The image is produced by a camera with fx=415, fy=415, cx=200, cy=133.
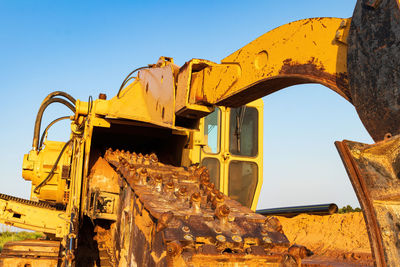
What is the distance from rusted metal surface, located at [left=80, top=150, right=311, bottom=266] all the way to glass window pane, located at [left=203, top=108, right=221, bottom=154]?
2.62 m

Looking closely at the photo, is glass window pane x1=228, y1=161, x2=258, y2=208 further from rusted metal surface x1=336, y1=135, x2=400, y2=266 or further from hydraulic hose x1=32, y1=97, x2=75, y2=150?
rusted metal surface x1=336, y1=135, x2=400, y2=266

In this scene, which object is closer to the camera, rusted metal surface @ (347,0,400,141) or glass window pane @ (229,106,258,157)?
rusted metal surface @ (347,0,400,141)

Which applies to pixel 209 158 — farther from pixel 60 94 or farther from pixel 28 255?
pixel 28 255

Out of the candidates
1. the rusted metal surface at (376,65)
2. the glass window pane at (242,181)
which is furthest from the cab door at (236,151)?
the rusted metal surface at (376,65)

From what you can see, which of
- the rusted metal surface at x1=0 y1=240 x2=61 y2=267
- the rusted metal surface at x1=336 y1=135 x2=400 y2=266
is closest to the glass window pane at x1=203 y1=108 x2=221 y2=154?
the rusted metal surface at x1=0 y1=240 x2=61 y2=267

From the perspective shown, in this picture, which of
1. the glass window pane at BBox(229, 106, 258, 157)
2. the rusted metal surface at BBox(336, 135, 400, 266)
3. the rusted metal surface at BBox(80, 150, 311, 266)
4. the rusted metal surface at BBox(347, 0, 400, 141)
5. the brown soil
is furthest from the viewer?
the brown soil

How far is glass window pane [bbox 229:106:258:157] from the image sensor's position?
6.30m

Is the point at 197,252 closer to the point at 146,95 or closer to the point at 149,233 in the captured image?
the point at 149,233

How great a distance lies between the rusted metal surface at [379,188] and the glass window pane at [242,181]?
455 centimetres

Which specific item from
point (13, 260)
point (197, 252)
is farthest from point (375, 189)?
point (13, 260)

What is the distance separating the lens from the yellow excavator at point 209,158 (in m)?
1.65

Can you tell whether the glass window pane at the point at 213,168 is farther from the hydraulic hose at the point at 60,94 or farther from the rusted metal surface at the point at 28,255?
the rusted metal surface at the point at 28,255

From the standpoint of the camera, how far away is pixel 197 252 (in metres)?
2.32

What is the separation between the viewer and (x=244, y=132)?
6453 mm
